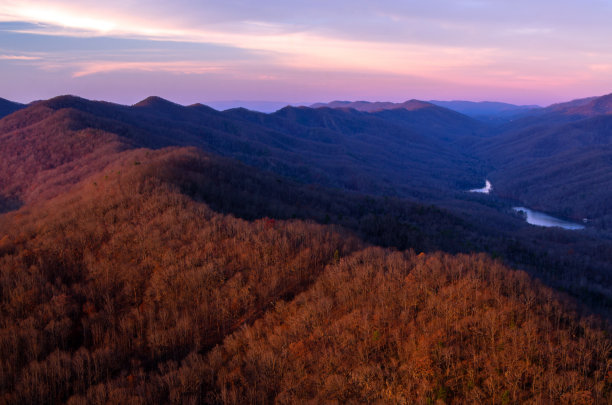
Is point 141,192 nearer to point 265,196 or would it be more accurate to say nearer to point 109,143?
point 265,196

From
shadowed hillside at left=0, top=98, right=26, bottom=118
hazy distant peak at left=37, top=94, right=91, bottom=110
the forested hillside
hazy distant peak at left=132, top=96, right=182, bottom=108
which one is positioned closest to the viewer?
the forested hillside

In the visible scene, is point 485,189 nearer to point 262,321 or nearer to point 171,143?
point 171,143

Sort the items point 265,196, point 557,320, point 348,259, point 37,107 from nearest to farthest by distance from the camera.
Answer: point 557,320, point 348,259, point 265,196, point 37,107

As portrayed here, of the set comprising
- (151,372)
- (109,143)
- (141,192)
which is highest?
(109,143)

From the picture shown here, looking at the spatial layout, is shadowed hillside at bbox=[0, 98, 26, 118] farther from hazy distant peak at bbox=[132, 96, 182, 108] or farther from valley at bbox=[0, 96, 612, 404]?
valley at bbox=[0, 96, 612, 404]

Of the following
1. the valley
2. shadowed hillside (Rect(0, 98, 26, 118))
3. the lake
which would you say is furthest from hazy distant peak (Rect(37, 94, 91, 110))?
the lake

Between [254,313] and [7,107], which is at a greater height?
[7,107]

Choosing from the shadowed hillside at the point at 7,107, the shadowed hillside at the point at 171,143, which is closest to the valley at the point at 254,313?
the shadowed hillside at the point at 171,143

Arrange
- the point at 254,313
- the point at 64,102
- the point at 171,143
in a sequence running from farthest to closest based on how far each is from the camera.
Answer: the point at 64,102, the point at 171,143, the point at 254,313

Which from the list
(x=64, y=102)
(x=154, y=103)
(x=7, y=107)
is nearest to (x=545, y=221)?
(x=64, y=102)

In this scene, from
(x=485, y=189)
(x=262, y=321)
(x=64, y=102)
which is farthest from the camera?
(x=485, y=189)

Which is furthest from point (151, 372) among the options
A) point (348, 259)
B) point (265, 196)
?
point (265, 196)
